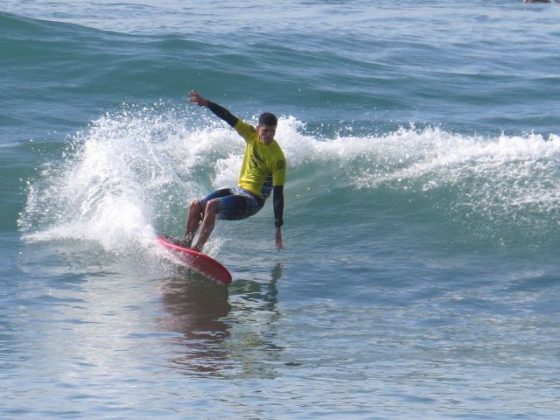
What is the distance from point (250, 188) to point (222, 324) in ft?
6.92

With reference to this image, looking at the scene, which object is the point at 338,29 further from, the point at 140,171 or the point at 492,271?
the point at 492,271

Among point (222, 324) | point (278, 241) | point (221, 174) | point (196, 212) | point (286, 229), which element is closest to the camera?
point (222, 324)

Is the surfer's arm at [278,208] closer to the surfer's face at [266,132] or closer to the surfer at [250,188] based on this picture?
the surfer at [250,188]

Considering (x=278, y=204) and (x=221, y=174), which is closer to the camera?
(x=278, y=204)

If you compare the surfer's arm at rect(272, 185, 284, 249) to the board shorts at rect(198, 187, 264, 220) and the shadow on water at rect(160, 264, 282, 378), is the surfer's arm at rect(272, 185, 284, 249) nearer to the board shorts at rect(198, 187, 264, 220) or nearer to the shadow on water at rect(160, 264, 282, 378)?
the board shorts at rect(198, 187, 264, 220)

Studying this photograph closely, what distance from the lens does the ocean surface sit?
336 inches

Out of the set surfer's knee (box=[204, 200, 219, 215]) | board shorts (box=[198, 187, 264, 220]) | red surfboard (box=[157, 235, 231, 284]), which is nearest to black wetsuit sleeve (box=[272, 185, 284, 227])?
board shorts (box=[198, 187, 264, 220])

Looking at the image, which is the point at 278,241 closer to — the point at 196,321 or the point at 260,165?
the point at 260,165

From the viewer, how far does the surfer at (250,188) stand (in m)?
12.0

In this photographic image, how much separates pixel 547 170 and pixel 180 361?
757cm

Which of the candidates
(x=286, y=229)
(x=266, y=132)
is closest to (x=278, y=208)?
(x=266, y=132)

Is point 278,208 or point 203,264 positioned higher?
point 278,208

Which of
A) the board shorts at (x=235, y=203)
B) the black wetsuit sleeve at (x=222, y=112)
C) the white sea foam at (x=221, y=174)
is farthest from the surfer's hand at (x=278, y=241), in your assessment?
the white sea foam at (x=221, y=174)

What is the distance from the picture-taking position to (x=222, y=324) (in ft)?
34.3
